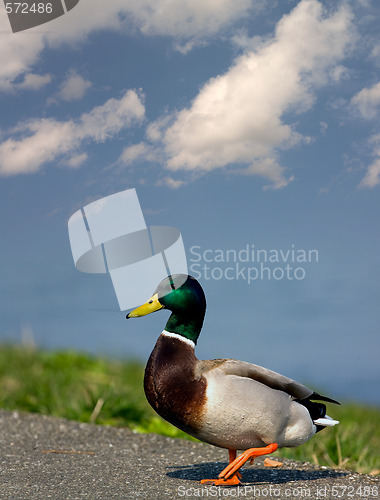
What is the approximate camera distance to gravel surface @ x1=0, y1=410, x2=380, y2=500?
13.9 feet

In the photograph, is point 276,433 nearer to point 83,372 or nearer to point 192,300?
point 192,300

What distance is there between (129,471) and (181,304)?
5.12ft

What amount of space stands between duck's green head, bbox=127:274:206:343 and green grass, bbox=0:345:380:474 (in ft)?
7.70

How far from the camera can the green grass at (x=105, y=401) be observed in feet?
19.5

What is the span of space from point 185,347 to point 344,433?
9.79ft

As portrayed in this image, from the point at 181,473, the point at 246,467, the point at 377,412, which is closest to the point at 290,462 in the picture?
the point at 246,467

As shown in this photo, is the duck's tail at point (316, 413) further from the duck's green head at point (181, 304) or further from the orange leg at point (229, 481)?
the duck's green head at point (181, 304)

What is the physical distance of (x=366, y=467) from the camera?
559 centimetres

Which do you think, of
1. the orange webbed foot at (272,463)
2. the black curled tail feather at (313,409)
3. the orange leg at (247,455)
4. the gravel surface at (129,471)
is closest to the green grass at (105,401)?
the gravel surface at (129,471)

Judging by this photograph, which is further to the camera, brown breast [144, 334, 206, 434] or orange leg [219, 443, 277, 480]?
orange leg [219, 443, 277, 480]

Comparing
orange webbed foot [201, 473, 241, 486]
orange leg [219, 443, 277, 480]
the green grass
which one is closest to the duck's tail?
orange leg [219, 443, 277, 480]

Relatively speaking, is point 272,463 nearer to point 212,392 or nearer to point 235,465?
point 235,465

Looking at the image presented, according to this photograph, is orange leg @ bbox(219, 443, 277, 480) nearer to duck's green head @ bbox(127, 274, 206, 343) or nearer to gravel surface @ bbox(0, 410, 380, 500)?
gravel surface @ bbox(0, 410, 380, 500)

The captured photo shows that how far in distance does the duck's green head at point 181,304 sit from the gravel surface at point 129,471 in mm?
1114
